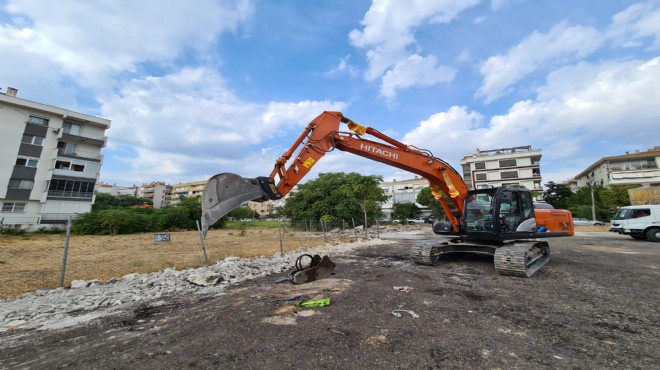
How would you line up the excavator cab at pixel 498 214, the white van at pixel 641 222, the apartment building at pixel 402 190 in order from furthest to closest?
the apartment building at pixel 402 190 < the white van at pixel 641 222 < the excavator cab at pixel 498 214

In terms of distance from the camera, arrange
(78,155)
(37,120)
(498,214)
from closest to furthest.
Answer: (498,214) → (37,120) → (78,155)

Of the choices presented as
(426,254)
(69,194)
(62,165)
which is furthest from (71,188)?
(426,254)

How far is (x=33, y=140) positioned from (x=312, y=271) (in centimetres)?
3756

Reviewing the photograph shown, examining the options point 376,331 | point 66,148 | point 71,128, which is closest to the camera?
point 376,331

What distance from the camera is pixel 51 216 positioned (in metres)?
28.3

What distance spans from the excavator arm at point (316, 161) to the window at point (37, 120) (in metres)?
37.0

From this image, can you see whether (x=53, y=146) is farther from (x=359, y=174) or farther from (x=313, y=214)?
(x=359, y=174)

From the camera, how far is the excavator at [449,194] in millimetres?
6199

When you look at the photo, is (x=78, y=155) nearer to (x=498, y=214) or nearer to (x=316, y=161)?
(x=316, y=161)

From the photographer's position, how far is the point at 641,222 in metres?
16.5

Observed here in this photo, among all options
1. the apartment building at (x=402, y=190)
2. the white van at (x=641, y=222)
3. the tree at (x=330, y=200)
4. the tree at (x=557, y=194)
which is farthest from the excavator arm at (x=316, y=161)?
the apartment building at (x=402, y=190)

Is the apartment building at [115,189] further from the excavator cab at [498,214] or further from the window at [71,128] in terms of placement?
the excavator cab at [498,214]

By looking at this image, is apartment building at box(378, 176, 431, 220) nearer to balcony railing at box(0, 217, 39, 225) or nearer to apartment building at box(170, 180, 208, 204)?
balcony railing at box(0, 217, 39, 225)

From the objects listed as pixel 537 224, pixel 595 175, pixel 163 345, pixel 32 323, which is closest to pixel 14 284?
pixel 32 323
